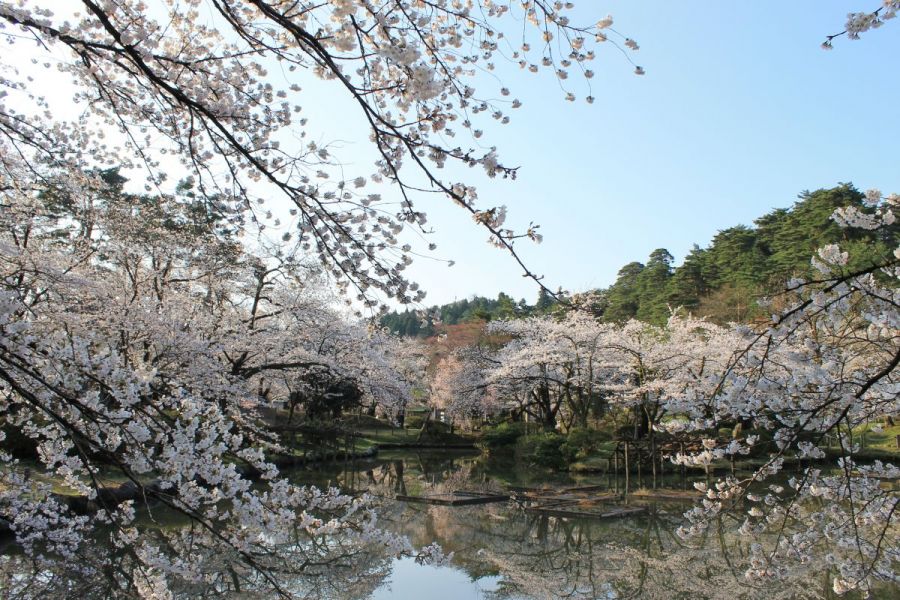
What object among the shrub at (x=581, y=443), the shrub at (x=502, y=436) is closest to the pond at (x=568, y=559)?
the shrub at (x=581, y=443)

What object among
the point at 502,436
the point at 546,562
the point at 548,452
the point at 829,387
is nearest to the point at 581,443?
the point at 548,452

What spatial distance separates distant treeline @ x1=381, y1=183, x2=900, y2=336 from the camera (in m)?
26.0

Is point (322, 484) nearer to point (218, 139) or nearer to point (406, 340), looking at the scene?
point (218, 139)

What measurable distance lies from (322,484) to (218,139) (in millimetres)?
11862

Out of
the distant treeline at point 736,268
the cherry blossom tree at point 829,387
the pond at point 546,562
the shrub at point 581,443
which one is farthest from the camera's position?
the distant treeline at point 736,268

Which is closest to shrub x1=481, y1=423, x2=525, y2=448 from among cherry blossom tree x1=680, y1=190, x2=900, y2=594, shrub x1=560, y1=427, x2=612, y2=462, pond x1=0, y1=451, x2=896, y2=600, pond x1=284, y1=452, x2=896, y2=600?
shrub x1=560, y1=427, x2=612, y2=462

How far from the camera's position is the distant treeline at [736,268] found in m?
26.0

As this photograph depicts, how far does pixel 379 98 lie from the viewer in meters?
2.71

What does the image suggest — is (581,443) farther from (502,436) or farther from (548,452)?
(502,436)

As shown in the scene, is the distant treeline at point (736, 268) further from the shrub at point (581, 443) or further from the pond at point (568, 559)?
the pond at point (568, 559)

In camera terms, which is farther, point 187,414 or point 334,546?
point 334,546

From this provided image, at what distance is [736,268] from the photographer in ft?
105

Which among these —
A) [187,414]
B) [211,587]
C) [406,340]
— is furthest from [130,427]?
[406,340]

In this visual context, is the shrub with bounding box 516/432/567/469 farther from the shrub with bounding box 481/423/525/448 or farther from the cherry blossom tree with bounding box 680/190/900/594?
the cherry blossom tree with bounding box 680/190/900/594
